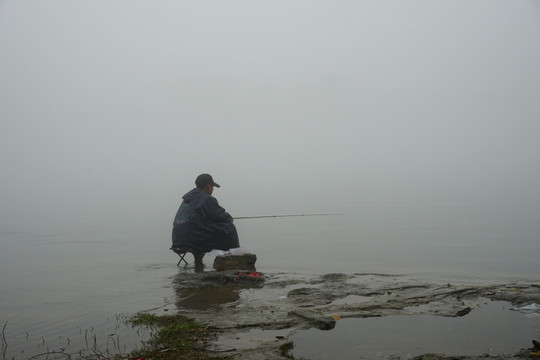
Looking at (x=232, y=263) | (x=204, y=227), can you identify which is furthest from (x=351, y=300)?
(x=204, y=227)

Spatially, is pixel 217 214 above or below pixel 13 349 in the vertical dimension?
above

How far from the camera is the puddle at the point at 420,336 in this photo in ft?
13.9

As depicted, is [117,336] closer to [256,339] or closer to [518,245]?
[256,339]

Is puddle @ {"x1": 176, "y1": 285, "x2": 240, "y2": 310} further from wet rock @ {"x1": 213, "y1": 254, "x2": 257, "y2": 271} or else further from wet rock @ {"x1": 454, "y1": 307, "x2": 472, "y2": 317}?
wet rock @ {"x1": 454, "y1": 307, "x2": 472, "y2": 317}

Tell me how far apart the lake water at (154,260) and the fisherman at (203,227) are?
84 centimetres

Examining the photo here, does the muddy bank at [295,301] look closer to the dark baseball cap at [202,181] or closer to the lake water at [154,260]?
the lake water at [154,260]

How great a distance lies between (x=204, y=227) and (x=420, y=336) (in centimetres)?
540

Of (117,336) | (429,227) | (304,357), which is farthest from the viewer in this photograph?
(429,227)

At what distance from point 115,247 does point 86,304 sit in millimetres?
9058

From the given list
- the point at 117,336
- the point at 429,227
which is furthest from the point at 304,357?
the point at 429,227

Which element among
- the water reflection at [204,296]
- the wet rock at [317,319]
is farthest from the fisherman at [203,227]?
the wet rock at [317,319]

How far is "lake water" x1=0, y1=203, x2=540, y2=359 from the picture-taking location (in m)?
5.93

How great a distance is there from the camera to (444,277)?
29.1 feet

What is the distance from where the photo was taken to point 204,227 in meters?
9.26
